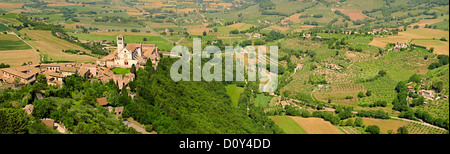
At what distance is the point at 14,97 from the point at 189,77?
65.0ft

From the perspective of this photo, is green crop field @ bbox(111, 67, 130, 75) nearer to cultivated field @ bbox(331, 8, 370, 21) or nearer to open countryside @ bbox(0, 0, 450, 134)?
open countryside @ bbox(0, 0, 450, 134)

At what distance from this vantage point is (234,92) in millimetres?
45094

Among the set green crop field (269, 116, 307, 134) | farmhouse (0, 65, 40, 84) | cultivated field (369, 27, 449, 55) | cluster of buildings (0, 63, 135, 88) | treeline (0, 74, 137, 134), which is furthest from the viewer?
cultivated field (369, 27, 449, 55)

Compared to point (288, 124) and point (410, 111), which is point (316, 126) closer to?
point (288, 124)

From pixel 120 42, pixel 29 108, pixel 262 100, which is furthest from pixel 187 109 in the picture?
pixel 262 100

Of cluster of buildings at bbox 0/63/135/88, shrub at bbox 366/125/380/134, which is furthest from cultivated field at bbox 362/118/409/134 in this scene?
cluster of buildings at bbox 0/63/135/88

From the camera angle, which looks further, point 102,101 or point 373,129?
point 373,129

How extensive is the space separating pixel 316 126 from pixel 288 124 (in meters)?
2.72

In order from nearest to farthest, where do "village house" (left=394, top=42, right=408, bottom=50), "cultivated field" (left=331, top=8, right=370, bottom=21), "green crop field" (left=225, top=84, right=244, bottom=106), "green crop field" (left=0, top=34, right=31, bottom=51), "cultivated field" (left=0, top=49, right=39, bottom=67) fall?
"cultivated field" (left=0, top=49, right=39, bottom=67) → "green crop field" (left=225, top=84, right=244, bottom=106) → "green crop field" (left=0, top=34, right=31, bottom=51) → "village house" (left=394, top=42, right=408, bottom=50) → "cultivated field" (left=331, top=8, right=370, bottom=21)

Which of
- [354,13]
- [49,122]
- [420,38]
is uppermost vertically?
[354,13]

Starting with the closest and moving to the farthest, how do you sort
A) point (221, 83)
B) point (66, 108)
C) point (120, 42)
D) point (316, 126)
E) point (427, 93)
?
point (66, 108) → point (316, 126) → point (120, 42) → point (427, 93) → point (221, 83)

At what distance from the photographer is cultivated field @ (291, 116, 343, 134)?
115ft

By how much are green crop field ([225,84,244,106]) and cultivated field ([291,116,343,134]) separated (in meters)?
7.18

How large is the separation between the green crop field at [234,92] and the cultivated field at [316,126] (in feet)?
23.6
